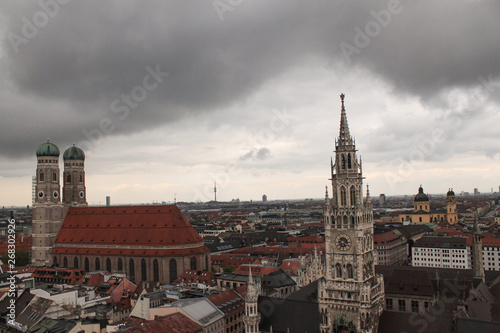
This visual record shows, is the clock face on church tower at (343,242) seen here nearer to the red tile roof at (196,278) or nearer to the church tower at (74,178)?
the red tile roof at (196,278)

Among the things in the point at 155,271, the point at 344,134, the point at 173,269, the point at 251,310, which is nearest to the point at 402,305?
the point at 251,310

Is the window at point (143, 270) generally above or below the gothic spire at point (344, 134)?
below

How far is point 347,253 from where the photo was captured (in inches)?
2050

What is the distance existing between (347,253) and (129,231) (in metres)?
88.0

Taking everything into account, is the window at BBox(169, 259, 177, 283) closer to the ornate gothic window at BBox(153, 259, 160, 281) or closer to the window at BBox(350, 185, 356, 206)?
the ornate gothic window at BBox(153, 259, 160, 281)

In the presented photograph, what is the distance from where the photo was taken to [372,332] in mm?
50781

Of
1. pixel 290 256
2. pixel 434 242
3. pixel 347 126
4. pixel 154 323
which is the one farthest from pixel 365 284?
pixel 434 242

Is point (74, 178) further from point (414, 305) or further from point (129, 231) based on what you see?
point (414, 305)

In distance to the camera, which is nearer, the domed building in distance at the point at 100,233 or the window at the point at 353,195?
the window at the point at 353,195

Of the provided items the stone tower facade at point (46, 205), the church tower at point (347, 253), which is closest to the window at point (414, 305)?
the church tower at point (347, 253)

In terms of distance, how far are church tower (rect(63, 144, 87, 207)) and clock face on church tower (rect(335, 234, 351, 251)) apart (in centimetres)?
11862

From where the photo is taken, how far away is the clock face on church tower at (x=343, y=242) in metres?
52.1

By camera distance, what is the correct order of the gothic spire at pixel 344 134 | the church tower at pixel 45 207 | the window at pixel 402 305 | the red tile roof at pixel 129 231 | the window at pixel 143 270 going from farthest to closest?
1. the church tower at pixel 45 207
2. the red tile roof at pixel 129 231
3. the window at pixel 143 270
4. the window at pixel 402 305
5. the gothic spire at pixel 344 134

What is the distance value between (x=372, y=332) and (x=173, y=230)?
7947cm
